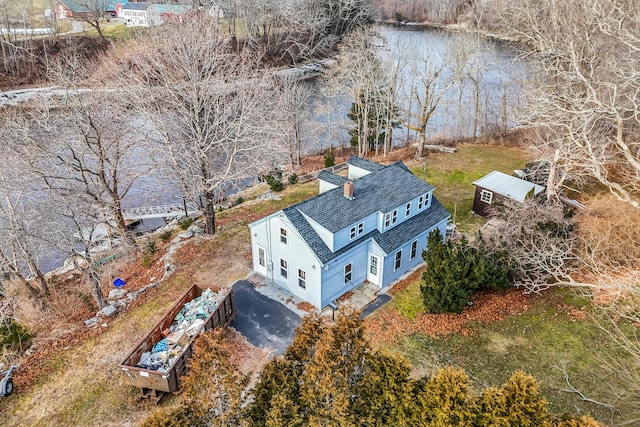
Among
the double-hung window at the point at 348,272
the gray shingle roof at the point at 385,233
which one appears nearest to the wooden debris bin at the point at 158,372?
the gray shingle roof at the point at 385,233

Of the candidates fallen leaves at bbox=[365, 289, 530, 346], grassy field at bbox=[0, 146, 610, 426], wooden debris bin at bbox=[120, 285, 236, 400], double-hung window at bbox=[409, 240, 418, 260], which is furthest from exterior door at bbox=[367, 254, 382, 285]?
wooden debris bin at bbox=[120, 285, 236, 400]

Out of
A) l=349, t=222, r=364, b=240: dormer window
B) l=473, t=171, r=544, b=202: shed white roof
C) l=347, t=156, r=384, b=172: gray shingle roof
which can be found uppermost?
l=347, t=156, r=384, b=172: gray shingle roof

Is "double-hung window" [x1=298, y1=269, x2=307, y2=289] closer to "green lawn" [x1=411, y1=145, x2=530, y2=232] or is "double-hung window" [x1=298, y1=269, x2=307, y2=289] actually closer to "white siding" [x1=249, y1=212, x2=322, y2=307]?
"white siding" [x1=249, y1=212, x2=322, y2=307]

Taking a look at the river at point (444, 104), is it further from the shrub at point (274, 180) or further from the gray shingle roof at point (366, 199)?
the gray shingle roof at point (366, 199)

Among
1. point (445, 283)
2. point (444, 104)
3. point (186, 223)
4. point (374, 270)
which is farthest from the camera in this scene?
point (444, 104)

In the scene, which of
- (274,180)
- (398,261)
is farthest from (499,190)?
(274,180)

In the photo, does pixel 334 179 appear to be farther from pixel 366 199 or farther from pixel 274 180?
pixel 274 180
